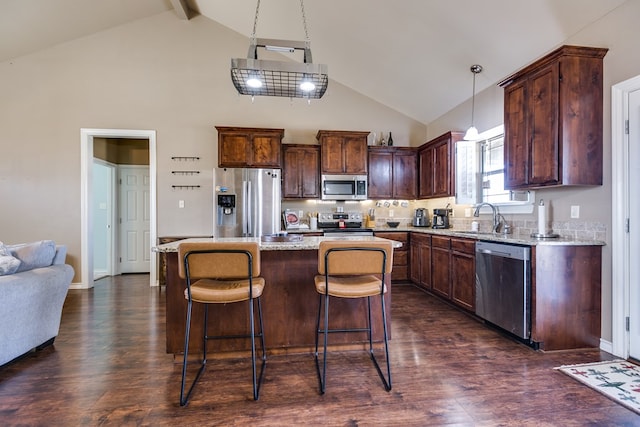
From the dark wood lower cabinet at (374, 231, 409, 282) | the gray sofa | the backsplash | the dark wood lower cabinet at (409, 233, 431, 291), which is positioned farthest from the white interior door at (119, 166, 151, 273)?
the dark wood lower cabinet at (409, 233, 431, 291)

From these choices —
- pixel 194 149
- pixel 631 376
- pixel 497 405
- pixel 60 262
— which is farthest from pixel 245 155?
pixel 631 376

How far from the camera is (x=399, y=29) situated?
358 cm

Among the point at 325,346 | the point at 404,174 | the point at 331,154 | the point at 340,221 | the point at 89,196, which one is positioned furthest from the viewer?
the point at 404,174

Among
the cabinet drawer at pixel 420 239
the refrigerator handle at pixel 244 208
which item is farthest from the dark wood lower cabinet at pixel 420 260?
the refrigerator handle at pixel 244 208

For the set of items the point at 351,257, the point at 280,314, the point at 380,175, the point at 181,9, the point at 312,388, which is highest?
the point at 181,9

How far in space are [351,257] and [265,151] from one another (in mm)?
3187

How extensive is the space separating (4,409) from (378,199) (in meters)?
4.74

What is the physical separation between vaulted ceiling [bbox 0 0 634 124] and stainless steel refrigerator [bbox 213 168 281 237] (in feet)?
7.12

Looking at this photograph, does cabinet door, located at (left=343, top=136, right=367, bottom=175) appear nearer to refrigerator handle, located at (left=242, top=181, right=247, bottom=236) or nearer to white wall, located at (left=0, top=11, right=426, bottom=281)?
white wall, located at (left=0, top=11, right=426, bottom=281)

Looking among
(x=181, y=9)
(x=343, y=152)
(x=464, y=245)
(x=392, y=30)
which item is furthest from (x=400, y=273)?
(x=181, y=9)

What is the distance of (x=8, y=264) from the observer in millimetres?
2182

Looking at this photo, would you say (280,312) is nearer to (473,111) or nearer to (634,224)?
(634,224)

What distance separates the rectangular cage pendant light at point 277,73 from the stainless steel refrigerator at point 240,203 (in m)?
2.14

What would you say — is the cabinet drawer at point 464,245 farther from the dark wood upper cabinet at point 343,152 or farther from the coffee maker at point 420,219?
the dark wood upper cabinet at point 343,152
